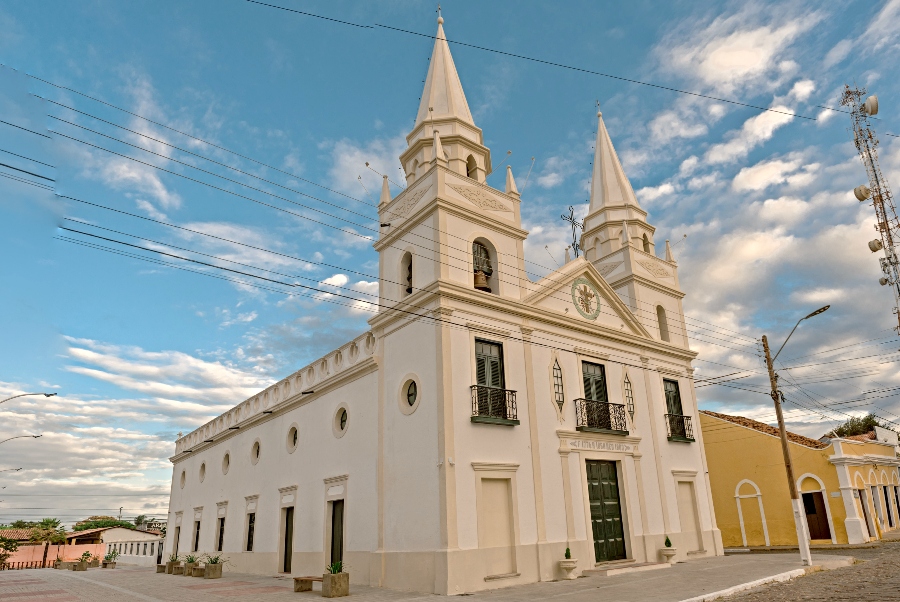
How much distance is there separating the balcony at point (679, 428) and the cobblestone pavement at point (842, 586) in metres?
6.28

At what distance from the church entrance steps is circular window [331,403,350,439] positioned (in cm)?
859

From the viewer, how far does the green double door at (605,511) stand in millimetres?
17703

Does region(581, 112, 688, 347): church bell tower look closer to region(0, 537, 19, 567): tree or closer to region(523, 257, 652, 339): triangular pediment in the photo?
region(523, 257, 652, 339): triangular pediment

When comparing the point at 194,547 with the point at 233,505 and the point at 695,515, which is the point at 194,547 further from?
the point at 695,515

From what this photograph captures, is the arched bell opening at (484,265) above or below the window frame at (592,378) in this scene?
above

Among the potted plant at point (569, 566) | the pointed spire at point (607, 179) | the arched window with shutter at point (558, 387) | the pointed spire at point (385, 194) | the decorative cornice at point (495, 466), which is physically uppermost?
the pointed spire at point (607, 179)

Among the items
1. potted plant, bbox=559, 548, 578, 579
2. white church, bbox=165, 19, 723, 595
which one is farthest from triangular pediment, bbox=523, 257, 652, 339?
potted plant, bbox=559, 548, 578, 579

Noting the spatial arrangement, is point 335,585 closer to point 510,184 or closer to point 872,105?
point 510,184

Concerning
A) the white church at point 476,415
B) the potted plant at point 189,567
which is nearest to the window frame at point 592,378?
the white church at point 476,415

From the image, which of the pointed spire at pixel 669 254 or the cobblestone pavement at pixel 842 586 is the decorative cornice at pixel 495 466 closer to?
the cobblestone pavement at pixel 842 586

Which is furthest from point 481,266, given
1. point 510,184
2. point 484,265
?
point 510,184

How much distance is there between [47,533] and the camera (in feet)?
161

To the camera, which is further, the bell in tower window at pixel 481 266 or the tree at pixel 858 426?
the tree at pixel 858 426

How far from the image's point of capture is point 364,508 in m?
17.4
